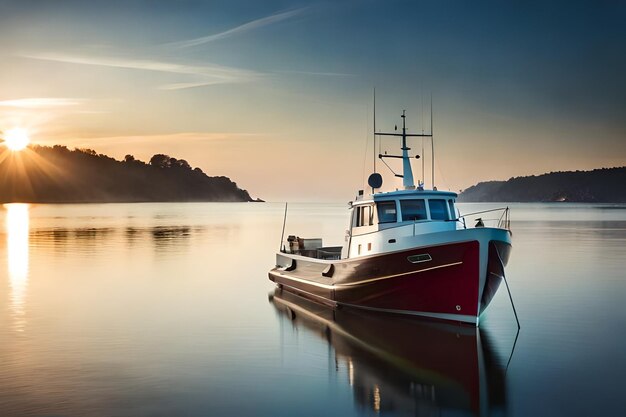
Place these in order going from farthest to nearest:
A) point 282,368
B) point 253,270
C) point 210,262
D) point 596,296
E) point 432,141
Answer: point 210,262
point 253,270
point 596,296
point 432,141
point 282,368

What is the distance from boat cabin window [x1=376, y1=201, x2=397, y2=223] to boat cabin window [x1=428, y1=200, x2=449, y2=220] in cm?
138

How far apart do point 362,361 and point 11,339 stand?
1196 centimetres

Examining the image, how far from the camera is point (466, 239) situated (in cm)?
2008

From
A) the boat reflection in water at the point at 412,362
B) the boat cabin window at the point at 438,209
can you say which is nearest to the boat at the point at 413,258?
the boat cabin window at the point at 438,209

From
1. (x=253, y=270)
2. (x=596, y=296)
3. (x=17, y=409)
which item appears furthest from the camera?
(x=253, y=270)

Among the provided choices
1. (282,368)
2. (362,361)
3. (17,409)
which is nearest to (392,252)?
(362,361)

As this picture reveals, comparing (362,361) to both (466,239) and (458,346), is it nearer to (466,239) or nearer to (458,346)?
(458,346)

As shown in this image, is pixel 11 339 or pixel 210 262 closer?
pixel 11 339

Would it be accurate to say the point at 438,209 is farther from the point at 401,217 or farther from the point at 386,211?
the point at 386,211

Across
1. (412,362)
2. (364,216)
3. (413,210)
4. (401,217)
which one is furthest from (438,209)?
(412,362)

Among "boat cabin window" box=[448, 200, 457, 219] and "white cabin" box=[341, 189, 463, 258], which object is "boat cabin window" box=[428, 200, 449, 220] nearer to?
"white cabin" box=[341, 189, 463, 258]

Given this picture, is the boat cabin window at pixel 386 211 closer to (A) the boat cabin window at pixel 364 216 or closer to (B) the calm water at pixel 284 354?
(A) the boat cabin window at pixel 364 216

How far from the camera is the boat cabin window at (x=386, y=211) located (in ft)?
76.4

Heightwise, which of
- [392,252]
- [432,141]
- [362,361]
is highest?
[432,141]
